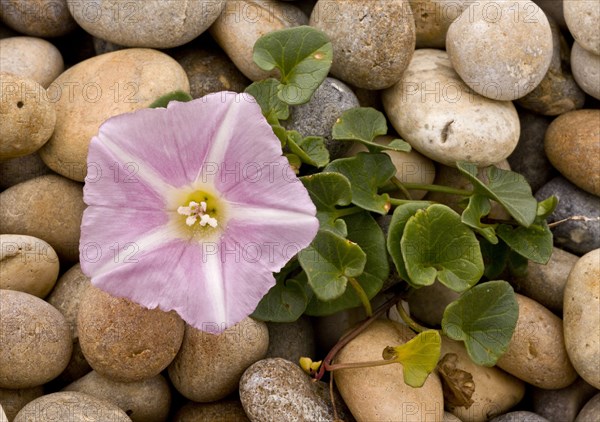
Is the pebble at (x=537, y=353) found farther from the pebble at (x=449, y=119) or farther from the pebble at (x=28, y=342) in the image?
the pebble at (x=28, y=342)

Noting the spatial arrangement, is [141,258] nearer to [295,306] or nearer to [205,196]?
[205,196]

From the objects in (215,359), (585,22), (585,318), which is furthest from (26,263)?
(585,22)

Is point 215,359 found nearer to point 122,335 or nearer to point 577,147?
point 122,335

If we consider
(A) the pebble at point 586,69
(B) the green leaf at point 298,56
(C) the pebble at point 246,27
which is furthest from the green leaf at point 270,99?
(A) the pebble at point 586,69

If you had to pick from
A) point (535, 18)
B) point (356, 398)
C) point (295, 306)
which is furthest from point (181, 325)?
point (535, 18)

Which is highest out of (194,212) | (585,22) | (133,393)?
(585,22)

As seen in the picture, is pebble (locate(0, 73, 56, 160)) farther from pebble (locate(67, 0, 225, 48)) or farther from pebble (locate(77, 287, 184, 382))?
pebble (locate(77, 287, 184, 382))
